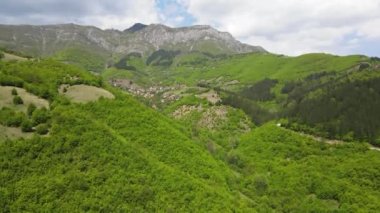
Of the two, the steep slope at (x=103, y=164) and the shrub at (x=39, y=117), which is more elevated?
the shrub at (x=39, y=117)

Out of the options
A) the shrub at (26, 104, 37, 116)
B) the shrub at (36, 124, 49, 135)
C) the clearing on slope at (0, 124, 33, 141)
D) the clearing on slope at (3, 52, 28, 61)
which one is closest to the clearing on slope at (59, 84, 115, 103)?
the shrub at (26, 104, 37, 116)

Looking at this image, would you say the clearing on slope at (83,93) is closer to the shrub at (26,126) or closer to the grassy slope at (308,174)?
the shrub at (26,126)

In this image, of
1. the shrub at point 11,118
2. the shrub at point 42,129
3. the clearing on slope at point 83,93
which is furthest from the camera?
the clearing on slope at point 83,93

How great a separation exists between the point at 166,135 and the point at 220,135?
84274 mm

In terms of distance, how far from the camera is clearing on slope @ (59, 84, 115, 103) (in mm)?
102625

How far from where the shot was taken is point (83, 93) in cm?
10575

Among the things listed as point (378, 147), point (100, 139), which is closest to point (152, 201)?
point (100, 139)

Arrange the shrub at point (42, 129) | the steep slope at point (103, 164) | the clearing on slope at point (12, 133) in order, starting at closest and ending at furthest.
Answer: the steep slope at point (103, 164)
the clearing on slope at point (12, 133)
the shrub at point (42, 129)

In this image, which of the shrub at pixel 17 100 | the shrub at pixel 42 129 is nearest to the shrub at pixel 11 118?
the shrub at pixel 42 129

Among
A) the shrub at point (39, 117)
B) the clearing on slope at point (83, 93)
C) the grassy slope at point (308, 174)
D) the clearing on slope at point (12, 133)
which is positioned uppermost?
the clearing on slope at point (83, 93)

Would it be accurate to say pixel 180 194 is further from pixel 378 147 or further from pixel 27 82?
pixel 378 147

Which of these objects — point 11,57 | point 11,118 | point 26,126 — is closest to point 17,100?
point 11,118

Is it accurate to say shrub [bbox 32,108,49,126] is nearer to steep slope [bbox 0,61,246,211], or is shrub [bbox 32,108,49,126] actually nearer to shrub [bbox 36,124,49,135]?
steep slope [bbox 0,61,246,211]

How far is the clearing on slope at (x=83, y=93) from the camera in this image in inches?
4040
